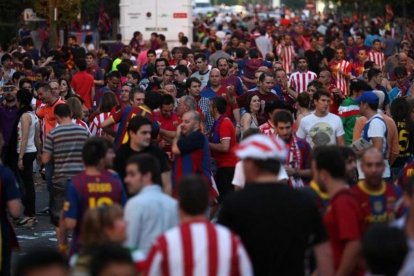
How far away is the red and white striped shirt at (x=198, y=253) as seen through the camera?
24.8 ft

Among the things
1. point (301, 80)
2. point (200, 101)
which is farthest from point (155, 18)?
point (200, 101)

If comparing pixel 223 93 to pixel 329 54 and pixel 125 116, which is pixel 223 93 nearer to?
pixel 125 116

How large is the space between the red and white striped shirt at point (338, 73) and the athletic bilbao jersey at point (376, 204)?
15096 mm

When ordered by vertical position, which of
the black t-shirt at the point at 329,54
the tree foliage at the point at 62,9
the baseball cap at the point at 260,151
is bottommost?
the black t-shirt at the point at 329,54

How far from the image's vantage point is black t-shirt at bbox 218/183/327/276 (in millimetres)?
8141

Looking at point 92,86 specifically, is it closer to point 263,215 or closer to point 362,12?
point 263,215

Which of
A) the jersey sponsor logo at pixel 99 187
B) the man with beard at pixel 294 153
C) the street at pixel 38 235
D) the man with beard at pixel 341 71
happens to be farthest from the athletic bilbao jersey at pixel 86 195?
the man with beard at pixel 341 71

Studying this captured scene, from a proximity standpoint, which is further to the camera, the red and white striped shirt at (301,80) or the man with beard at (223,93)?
the red and white striped shirt at (301,80)

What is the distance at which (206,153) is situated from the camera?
Answer: 13.5 m

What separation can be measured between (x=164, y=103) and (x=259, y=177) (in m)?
7.10

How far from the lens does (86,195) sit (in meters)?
10.1

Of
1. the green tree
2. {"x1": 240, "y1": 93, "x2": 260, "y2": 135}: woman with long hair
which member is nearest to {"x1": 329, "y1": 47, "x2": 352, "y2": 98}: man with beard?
{"x1": 240, "y1": 93, "x2": 260, "y2": 135}: woman with long hair

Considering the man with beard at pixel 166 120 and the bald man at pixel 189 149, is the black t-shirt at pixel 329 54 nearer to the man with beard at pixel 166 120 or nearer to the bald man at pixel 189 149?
the man with beard at pixel 166 120

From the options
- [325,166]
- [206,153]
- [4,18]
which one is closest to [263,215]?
[325,166]
